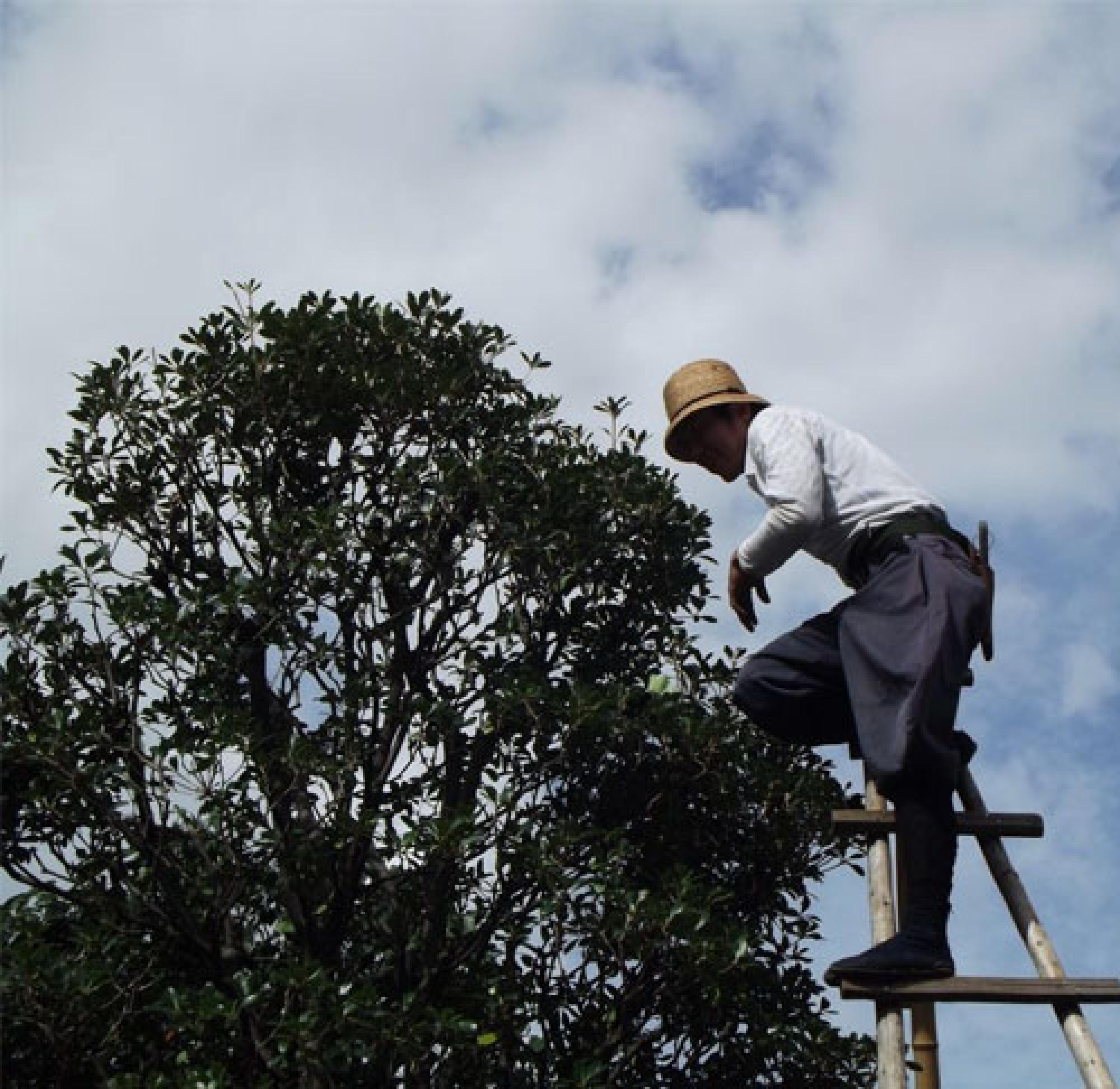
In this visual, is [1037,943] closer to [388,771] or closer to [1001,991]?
[1001,991]

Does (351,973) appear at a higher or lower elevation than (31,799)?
lower

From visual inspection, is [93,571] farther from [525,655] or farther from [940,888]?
[940,888]

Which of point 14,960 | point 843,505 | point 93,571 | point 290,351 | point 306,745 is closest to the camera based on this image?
point 843,505

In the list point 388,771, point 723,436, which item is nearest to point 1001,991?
point 723,436

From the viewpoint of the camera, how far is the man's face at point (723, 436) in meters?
5.36

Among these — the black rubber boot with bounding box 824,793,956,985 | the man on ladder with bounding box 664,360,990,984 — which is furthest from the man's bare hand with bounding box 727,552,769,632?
the black rubber boot with bounding box 824,793,956,985

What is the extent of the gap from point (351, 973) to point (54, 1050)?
1499 mm

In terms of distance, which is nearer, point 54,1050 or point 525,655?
point 54,1050

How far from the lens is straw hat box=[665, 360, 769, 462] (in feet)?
17.6

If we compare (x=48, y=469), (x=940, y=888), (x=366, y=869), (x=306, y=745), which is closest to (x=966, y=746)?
(x=940, y=888)

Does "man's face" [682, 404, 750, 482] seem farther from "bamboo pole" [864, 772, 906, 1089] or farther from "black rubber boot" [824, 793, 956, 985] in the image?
"black rubber boot" [824, 793, 956, 985]

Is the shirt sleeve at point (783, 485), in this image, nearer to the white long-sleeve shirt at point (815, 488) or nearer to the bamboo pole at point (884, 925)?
the white long-sleeve shirt at point (815, 488)

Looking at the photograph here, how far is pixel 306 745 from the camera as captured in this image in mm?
8148

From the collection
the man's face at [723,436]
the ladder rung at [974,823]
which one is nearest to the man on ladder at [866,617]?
the man's face at [723,436]
